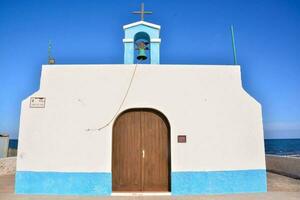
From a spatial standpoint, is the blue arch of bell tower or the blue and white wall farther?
the blue arch of bell tower

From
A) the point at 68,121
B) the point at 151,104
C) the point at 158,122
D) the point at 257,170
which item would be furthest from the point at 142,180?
the point at 257,170

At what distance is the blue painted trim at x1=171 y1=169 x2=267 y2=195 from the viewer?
726 centimetres

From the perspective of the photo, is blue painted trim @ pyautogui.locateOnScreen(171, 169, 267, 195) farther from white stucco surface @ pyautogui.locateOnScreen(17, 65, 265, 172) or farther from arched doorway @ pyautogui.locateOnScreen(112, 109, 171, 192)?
arched doorway @ pyautogui.locateOnScreen(112, 109, 171, 192)

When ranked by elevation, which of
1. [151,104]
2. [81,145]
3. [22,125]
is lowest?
[81,145]

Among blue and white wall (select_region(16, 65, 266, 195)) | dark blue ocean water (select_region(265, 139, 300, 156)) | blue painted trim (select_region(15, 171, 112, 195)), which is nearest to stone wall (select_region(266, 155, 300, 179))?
blue and white wall (select_region(16, 65, 266, 195))

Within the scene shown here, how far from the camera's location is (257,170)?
7512 mm

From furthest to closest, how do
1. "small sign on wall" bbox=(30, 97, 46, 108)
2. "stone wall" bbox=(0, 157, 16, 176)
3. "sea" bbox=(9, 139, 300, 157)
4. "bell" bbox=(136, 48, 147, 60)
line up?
"sea" bbox=(9, 139, 300, 157) < "stone wall" bbox=(0, 157, 16, 176) < "bell" bbox=(136, 48, 147, 60) < "small sign on wall" bbox=(30, 97, 46, 108)

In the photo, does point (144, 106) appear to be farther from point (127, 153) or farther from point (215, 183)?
point (215, 183)

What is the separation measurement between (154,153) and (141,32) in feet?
13.8

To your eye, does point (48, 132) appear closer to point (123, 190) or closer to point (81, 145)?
point (81, 145)

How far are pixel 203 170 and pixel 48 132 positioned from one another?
494 cm

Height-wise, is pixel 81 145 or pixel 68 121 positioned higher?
pixel 68 121

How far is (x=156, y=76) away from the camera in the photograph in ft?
25.6

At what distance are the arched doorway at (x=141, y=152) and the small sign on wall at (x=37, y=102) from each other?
7.83ft
